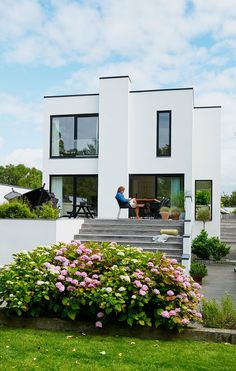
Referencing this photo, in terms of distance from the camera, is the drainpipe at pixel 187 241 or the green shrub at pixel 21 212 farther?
the green shrub at pixel 21 212

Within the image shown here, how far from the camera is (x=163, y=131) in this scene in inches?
725

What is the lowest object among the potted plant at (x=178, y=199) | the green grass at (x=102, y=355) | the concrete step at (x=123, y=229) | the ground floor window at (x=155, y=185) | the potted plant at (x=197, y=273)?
the potted plant at (x=197, y=273)

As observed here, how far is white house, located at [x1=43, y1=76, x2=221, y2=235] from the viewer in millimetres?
18125

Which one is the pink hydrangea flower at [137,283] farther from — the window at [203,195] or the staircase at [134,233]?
the window at [203,195]

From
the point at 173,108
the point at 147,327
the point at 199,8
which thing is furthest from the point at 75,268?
the point at 173,108

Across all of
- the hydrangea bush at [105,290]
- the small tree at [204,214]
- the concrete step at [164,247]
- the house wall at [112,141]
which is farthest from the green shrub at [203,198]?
the hydrangea bush at [105,290]

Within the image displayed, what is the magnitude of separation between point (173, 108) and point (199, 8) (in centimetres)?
727

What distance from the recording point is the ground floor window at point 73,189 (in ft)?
61.9

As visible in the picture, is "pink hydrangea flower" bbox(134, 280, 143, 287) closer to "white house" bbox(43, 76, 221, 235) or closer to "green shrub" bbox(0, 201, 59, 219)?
"green shrub" bbox(0, 201, 59, 219)

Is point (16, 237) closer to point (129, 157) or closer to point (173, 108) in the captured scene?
point (129, 157)

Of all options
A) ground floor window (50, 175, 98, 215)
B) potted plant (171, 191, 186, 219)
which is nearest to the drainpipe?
potted plant (171, 191, 186, 219)

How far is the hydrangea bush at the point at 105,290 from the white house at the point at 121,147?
1190cm

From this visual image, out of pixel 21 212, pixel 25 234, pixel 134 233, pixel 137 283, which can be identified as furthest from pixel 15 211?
pixel 137 283

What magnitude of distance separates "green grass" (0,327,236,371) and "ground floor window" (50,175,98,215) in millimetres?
13330
